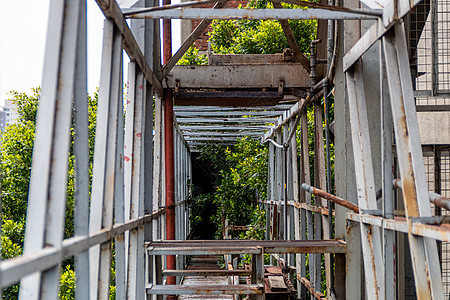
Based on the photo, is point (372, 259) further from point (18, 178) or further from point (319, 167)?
point (18, 178)

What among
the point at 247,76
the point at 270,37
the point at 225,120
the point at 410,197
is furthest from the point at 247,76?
the point at 270,37

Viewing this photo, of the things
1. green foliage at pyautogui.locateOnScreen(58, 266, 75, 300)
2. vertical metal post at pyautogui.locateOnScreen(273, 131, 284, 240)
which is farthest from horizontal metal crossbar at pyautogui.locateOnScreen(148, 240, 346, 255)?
green foliage at pyautogui.locateOnScreen(58, 266, 75, 300)

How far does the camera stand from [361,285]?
172 inches

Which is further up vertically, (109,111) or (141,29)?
(141,29)

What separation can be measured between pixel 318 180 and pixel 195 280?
507cm

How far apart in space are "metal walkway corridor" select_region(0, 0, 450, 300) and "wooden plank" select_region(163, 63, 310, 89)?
14 millimetres

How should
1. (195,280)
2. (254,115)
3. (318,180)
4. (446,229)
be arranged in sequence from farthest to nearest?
(195,280)
(254,115)
(318,180)
(446,229)

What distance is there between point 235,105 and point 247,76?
82 cm

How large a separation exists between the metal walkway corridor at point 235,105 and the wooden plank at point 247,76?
0.05 feet

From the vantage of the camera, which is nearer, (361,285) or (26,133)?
(361,285)

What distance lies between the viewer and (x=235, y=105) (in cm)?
718

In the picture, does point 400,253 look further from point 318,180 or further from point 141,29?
point 141,29

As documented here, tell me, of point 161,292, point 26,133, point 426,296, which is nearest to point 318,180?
point 161,292

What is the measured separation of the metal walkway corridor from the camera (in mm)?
2020
